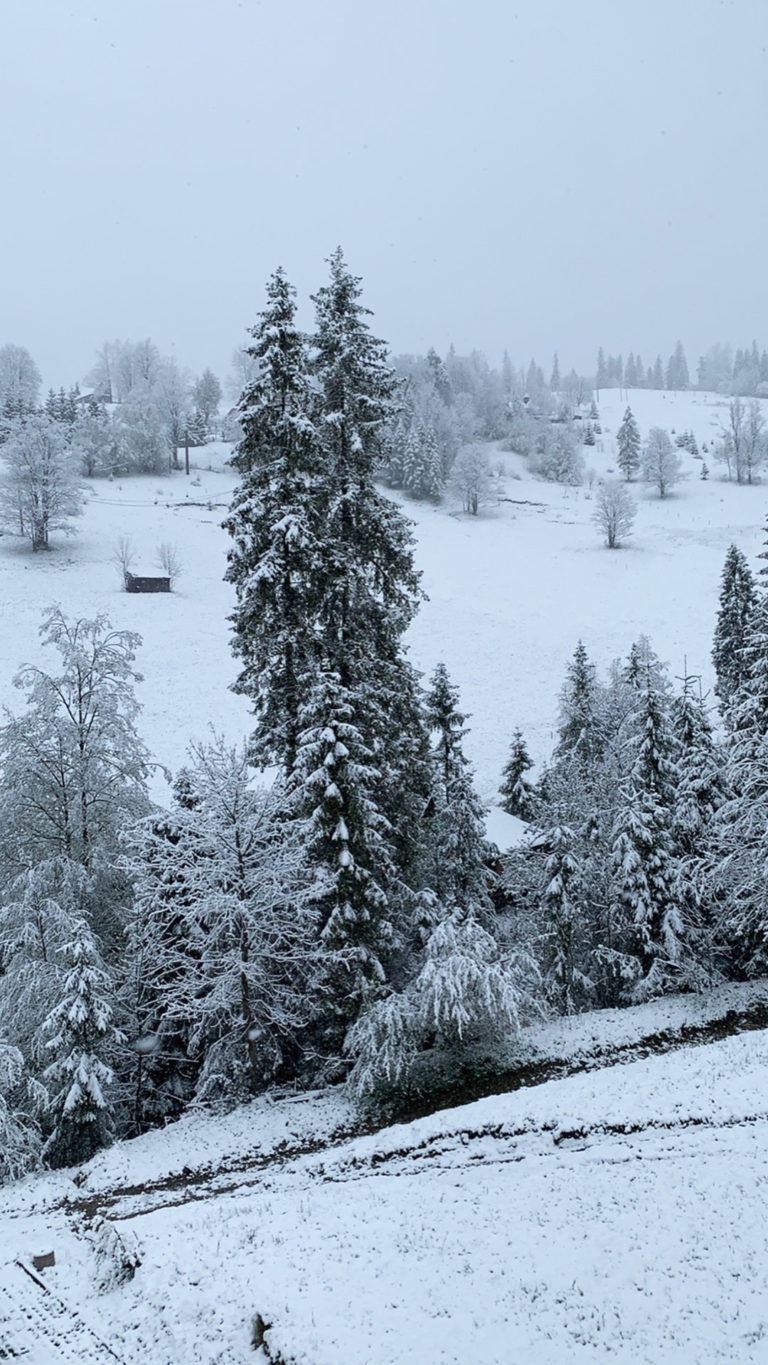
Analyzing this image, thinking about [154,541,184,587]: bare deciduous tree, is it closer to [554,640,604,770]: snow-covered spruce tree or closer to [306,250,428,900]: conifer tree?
[554,640,604,770]: snow-covered spruce tree

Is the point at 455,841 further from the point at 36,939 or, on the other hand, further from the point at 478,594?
the point at 478,594

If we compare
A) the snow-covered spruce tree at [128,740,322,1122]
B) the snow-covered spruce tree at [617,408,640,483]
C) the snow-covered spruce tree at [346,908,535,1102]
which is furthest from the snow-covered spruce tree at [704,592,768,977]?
the snow-covered spruce tree at [617,408,640,483]

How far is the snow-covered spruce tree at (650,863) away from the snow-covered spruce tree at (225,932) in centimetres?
875

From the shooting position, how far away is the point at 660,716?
2166 centimetres

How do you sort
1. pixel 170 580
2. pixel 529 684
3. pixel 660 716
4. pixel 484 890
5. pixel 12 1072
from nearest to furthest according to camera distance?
pixel 12 1072
pixel 660 716
pixel 484 890
pixel 529 684
pixel 170 580

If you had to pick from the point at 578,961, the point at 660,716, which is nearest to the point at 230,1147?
the point at 578,961

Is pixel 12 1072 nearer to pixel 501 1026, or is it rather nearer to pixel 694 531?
pixel 501 1026

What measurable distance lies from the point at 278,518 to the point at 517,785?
2257 cm

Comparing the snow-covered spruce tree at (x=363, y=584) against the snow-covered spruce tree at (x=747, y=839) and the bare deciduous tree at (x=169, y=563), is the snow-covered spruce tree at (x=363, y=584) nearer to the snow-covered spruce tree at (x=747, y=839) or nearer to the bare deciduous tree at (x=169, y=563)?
the snow-covered spruce tree at (x=747, y=839)

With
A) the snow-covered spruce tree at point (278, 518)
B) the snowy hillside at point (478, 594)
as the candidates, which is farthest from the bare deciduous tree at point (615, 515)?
the snow-covered spruce tree at point (278, 518)

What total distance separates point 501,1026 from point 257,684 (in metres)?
9.27

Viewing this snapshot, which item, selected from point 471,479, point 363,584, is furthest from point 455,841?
point 471,479

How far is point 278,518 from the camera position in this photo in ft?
56.4

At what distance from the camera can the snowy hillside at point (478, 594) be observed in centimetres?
4444
